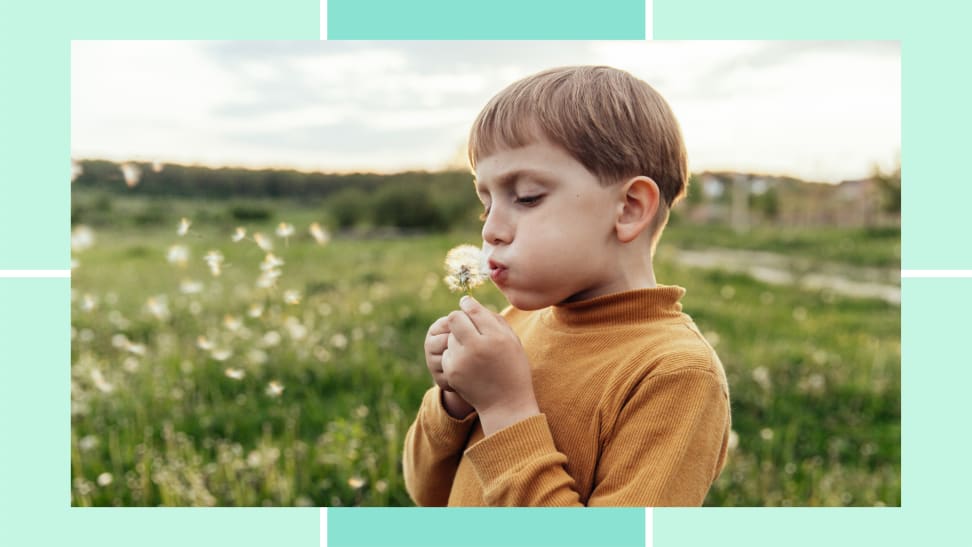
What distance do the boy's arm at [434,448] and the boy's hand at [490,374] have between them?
8 cm

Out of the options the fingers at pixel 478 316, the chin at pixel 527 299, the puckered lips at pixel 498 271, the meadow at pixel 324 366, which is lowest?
the meadow at pixel 324 366

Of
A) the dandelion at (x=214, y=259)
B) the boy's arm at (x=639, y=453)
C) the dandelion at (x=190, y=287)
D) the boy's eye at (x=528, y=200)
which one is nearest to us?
the boy's arm at (x=639, y=453)

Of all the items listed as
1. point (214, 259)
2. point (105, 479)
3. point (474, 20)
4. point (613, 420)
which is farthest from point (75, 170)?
point (613, 420)

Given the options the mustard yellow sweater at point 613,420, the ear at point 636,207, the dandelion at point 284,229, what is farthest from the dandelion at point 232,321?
the ear at point 636,207

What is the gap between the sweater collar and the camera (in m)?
1.28

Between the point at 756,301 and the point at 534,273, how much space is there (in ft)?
9.74

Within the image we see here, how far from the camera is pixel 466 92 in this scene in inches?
102

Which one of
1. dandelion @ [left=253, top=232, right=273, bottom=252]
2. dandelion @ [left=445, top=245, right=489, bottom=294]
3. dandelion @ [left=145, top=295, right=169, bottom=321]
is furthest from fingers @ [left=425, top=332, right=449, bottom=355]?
dandelion @ [left=145, top=295, right=169, bottom=321]

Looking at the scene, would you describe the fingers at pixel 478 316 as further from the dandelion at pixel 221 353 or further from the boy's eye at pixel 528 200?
the dandelion at pixel 221 353

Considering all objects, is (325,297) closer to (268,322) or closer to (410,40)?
(268,322)

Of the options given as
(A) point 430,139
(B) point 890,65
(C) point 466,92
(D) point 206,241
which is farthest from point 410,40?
(D) point 206,241

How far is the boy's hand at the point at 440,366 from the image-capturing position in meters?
1.33

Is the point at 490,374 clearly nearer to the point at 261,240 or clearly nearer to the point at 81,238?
the point at 261,240

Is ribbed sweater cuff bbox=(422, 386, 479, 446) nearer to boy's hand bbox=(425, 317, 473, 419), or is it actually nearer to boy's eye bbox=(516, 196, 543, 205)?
boy's hand bbox=(425, 317, 473, 419)
